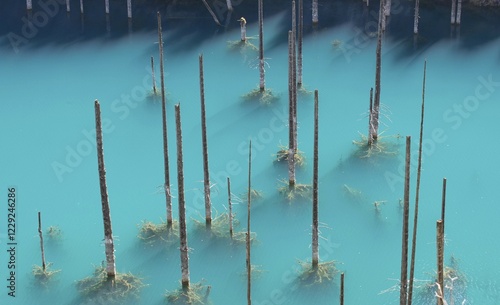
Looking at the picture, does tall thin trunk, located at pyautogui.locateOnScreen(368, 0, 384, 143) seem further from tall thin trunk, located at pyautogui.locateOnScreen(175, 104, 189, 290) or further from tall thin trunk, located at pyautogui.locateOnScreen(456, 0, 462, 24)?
tall thin trunk, located at pyautogui.locateOnScreen(175, 104, 189, 290)

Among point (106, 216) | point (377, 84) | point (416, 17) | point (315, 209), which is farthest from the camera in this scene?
point (416, 17)

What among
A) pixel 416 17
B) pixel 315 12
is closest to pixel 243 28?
pixel 315 12

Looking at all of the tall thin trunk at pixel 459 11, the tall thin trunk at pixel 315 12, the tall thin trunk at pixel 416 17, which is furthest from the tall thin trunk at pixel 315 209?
the tall thin trunk at pixel 459 11

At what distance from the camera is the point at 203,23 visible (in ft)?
144

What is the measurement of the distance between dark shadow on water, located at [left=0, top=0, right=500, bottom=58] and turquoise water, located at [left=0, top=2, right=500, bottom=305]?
37cm

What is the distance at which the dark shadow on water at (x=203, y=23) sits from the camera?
137ft

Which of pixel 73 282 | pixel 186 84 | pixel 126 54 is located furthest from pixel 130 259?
pixel 126 54

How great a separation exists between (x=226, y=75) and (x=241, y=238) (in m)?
11.5

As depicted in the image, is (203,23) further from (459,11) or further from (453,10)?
(459,11)

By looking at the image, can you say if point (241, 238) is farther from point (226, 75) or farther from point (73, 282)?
point (226, 75)

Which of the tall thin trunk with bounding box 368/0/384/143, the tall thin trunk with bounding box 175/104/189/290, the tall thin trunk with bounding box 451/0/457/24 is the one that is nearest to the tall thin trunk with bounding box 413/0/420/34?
the tall thin trunk with bounding box 451/0/457/24

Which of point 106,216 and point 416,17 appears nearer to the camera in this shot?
point 106,216

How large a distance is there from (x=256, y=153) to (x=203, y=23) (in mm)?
11716

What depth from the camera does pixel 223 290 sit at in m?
27.7
